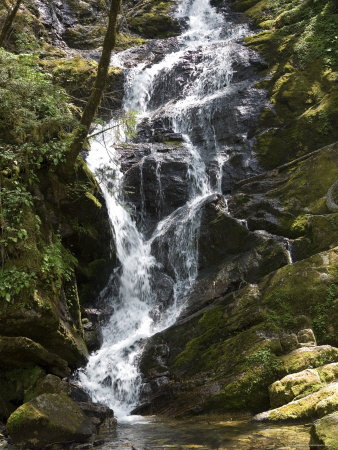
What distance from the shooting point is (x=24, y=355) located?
24.3 ft

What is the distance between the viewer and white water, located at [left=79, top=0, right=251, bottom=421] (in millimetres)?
9297

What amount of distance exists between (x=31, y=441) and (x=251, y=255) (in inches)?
273

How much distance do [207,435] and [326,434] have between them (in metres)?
2.27

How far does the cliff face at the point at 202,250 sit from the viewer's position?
7.28m

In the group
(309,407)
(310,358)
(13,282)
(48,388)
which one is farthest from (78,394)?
(309,407)

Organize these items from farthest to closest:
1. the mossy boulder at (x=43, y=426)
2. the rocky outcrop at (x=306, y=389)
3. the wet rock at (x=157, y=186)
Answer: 1. the wet rock at (x=157, y=186)
2. the mossy boulder at (x=43, y=426)
3. the rocky outcrop at (x=306, y=389)

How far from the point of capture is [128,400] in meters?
8.61

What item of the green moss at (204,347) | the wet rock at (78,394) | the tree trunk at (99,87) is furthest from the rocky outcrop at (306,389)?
the tree trunk at (99,87)

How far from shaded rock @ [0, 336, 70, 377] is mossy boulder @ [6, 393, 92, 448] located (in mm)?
1503

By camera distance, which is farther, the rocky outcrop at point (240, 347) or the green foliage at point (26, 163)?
the green foliage at point (26, 163)

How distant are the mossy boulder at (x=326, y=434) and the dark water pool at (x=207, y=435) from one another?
34 centimetres

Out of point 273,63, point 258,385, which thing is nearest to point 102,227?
point 258,385

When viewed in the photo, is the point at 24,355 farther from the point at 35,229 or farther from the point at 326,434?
the point at 326,434

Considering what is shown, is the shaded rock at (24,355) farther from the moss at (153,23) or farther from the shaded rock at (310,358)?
the moss at (153,23)
